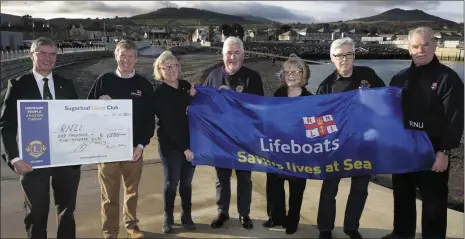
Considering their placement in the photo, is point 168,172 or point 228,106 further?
point 228,106

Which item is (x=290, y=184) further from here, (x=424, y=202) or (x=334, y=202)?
(x=424, y=202)

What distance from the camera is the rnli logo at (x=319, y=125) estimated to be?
3.60 meters

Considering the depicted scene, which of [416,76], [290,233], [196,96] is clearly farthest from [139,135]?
[416,76]

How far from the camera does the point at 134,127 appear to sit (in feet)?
11.1

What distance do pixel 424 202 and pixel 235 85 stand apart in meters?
2.16

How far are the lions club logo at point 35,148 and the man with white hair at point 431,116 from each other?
3300 mm

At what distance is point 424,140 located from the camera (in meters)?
3.38

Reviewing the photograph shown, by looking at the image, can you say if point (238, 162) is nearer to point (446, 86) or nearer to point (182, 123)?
point (182, 123)

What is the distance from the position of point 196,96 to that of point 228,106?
36cm

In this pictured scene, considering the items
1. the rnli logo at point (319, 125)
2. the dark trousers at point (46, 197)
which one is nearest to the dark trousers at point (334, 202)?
the rnli logo at point (319, 125)

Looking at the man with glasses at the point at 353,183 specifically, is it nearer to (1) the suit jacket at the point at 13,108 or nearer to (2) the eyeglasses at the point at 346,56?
(2) the eyeglasses at the point at 346,56

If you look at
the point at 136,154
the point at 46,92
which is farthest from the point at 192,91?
the point at 46,92

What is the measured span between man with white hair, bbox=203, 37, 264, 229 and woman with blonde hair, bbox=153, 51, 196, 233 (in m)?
0.34

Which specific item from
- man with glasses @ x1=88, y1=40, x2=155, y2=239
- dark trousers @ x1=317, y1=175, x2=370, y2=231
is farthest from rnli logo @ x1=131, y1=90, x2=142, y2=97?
dark trousers @ x1=317, y1=175, x2=370, y2=231
